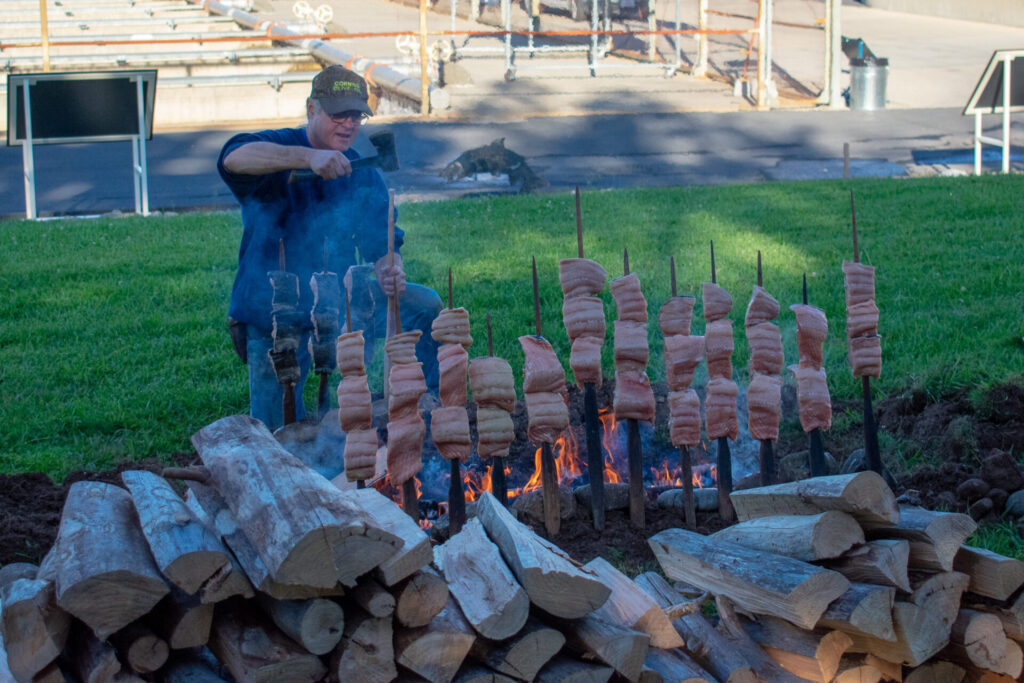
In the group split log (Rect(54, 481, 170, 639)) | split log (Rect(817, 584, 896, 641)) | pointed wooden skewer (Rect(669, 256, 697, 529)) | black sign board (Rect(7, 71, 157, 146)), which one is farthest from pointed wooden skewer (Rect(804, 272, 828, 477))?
black sign board (Rect(7, 71, 157, 146))

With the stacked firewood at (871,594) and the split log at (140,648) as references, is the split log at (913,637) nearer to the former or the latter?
the stacked firewood at (871,594)

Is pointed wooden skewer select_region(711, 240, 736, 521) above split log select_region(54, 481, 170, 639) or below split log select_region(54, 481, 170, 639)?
below

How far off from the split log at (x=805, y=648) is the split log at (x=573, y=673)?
1.83ft

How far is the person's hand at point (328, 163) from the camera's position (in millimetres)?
4301

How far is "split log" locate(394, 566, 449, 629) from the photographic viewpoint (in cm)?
250

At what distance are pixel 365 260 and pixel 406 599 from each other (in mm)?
2858

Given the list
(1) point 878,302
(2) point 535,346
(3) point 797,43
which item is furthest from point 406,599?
(3) point 797,43

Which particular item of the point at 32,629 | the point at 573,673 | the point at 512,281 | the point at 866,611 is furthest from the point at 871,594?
A: the point at 512,281

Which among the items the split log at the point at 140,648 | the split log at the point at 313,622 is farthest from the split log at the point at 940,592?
the split log at the point at 140,648

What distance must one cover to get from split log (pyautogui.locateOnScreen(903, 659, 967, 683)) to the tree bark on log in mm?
423

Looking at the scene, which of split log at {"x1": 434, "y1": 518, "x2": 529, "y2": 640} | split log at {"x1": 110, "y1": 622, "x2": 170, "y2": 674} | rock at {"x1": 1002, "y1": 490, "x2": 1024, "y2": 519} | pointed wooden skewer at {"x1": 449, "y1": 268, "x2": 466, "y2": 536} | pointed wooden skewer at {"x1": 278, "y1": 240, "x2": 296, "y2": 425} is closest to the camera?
split log at {"x1": 110, "y1": 622, "x2": 170, "y2": 674}

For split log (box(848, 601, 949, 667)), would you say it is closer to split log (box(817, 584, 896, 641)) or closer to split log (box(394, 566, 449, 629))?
split log (box(817, 584, 896, 641))

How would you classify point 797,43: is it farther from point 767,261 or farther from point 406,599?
point 406,599

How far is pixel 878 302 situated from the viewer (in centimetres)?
663
